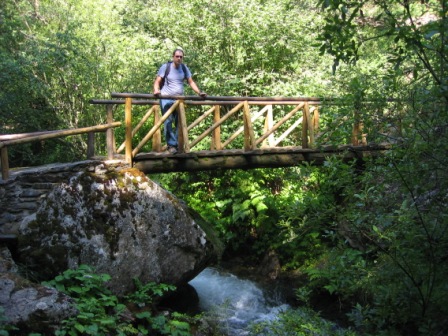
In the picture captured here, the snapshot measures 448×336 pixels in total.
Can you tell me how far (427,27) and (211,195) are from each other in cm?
773

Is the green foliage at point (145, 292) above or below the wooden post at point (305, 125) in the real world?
below

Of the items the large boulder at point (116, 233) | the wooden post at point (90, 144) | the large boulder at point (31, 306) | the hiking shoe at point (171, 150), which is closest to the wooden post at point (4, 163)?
the large boulder at point (116, 233)

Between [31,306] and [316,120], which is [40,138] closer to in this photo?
[31,306]

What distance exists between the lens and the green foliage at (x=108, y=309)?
4.68 m

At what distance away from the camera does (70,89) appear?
1118cm

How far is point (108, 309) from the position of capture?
5238 mm

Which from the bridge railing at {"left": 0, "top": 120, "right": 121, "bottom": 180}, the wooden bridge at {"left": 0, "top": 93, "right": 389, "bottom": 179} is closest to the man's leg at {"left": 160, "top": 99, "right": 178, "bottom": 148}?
the wooden bridge at {"left": 0, "top": 93, "right": 389, "bottom": 179}

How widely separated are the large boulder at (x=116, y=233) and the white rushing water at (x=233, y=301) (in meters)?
0.94

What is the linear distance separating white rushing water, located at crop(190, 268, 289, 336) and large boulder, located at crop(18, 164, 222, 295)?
94cm

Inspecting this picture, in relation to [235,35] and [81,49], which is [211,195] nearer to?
[235,35]

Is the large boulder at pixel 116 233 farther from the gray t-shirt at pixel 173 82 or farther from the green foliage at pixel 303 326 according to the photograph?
the green foliage at pixel 303 326

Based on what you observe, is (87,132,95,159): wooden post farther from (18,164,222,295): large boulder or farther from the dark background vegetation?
the dark background vegetation

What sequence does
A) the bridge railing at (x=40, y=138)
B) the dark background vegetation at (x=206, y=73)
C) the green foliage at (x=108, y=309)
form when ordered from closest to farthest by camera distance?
the green foliage at (x=108, y=309)
the bridge railing at (x=40, y=138)
the dark background vegetation at (x=206, y=73)

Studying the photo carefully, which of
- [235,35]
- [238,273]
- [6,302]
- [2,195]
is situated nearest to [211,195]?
[238,273]
